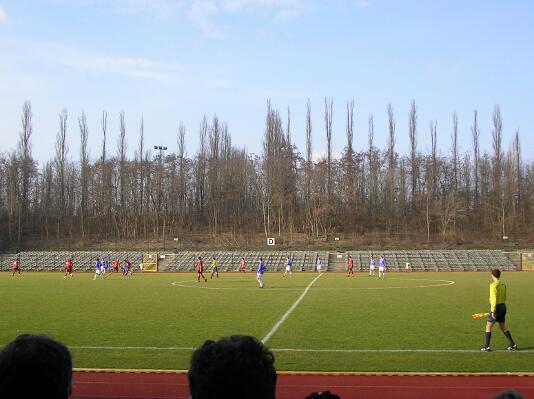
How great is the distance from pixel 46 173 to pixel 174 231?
26443 millimetres

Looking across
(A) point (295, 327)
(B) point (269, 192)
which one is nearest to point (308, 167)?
(B) point (269, 192)

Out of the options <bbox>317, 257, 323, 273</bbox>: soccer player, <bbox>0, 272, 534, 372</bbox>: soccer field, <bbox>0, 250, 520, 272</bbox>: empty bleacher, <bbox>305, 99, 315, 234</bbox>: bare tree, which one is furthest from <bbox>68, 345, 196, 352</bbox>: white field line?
<bbox>305, 99, 315, 234</bbox>: bare tree

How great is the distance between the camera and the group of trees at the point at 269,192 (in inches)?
3275

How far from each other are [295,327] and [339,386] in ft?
23.1

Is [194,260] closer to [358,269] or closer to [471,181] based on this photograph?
[358,269]

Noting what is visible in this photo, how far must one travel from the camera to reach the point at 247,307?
2230cm

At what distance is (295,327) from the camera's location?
16562mm

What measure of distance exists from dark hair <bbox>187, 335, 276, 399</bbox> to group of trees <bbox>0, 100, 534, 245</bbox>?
77723 mm

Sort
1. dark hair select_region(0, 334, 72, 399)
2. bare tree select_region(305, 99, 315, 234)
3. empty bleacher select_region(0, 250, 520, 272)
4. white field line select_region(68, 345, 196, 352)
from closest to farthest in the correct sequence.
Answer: dark hair select_region(0, 334, 72, 399) < white field line select_region(68, 345, 196, 352) < empty bleacher select_region(0, 250, 520, 272) < bare tree select_region(305, 99, 315, 234)

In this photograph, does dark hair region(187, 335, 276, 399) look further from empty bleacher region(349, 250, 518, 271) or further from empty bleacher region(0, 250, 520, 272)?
empty bleacher region(349, 250, 518, 271)

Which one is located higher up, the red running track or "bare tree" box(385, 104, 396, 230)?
"bare tree" box(385, 104, 396, 230)

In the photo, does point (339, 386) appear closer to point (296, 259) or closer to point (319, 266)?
point (319, 266)

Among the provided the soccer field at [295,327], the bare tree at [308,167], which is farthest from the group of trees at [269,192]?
the soccer field at [295,327]

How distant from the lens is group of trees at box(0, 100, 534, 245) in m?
83.2
